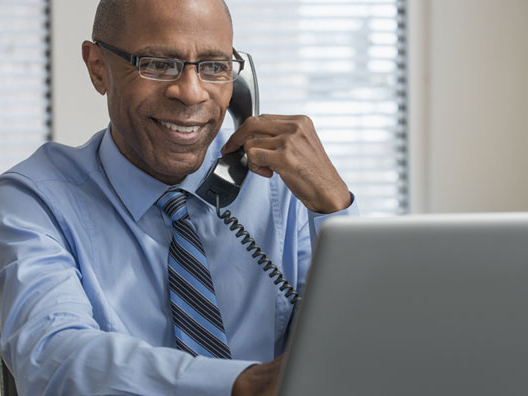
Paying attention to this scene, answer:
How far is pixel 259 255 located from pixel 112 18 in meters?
0.52

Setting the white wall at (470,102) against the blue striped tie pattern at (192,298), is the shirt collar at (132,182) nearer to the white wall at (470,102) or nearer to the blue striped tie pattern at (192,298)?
the blue striped tie pattern at (192,298)

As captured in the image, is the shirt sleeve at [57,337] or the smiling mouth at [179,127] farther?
the smiling mouth at [179,127]

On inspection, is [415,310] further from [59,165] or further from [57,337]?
[59,165]

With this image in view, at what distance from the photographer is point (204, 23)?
125 cm

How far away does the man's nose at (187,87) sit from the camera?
122 centimetres

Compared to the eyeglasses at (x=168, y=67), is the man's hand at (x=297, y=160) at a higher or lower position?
lower

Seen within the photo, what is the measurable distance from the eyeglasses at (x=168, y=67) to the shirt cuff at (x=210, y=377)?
635 mm

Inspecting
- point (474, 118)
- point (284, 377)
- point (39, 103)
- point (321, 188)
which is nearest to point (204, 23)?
point (321, 188)

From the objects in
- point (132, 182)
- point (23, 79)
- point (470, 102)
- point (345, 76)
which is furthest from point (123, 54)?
point (470, 102)

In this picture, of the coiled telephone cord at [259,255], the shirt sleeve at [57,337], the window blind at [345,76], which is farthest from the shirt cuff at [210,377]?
the window blind at [345,76]

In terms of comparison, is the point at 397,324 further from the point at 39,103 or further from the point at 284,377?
the point at 39,103

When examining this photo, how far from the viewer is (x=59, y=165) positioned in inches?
51.1

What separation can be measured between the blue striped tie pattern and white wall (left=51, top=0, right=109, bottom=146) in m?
1.06

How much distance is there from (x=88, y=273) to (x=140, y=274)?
0.32ft
